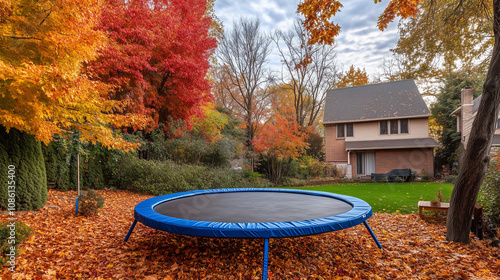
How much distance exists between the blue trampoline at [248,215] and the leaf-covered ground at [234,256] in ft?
1.29

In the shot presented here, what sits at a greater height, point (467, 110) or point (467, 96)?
point (467, 96)

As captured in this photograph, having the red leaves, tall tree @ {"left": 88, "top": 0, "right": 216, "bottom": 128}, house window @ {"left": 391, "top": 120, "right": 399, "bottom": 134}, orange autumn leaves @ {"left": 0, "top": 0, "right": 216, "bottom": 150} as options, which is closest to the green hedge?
orange autumn leaves @ {"left": 0, "top": 0, "right": 216, "bottom": 150}

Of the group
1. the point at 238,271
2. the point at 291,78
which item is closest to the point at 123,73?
the point at 238,271

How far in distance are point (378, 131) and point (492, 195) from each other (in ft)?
38.1

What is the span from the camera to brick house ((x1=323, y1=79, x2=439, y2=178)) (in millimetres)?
13859

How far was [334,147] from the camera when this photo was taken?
621 inches

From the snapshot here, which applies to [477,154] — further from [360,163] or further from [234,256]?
[360,163]

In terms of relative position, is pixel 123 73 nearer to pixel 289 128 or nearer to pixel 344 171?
pixel 289 128

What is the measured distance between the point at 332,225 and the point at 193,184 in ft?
19.1

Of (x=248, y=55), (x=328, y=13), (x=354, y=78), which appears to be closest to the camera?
(x=328, y=13)

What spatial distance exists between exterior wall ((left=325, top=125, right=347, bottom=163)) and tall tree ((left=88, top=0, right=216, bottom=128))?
30.0 ft

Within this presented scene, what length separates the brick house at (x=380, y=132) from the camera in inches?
546

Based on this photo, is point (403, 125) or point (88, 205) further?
point (403, 125)

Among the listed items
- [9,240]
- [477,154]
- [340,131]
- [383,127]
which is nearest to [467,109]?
[383,127]
